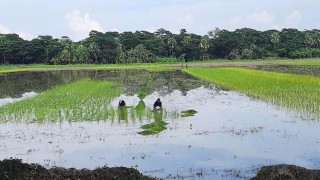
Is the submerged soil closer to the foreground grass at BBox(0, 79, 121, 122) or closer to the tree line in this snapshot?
the foreground grass at BBox(0, 79, 121, 122)

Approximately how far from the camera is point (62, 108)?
19312mm

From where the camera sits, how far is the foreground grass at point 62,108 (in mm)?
17078

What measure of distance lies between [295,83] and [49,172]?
2141 cm

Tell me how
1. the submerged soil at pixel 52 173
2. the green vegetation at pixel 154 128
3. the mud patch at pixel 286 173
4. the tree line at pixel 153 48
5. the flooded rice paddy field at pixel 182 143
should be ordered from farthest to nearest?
1. the tree line at pixel 153 48
2. the green vegetation at pixel 154 128
3. the flooded rice paddy field at pixel 182 143
4. the submerged soil at pixel 52 173
5. the mud patch at pixel 286 173

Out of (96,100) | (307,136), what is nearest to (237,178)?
(307,136)

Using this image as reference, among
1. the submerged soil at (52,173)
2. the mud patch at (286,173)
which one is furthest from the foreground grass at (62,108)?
the mud patch at (286,173)

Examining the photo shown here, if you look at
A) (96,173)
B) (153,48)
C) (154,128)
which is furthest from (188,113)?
(153,48)

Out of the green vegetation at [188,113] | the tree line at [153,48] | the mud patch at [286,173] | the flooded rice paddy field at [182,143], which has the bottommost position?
the flooded rice paddy field at [182,143]

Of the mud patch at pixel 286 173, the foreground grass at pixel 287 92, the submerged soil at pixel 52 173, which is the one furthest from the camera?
the foreground grass at pixel 287 92

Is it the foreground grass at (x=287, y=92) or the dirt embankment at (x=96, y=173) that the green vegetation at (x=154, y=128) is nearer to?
the dirt embankment at (x=96, y=173)

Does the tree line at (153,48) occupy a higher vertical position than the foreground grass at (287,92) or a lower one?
higher

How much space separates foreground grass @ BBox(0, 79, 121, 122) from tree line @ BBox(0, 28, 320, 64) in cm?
4876

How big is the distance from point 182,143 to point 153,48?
64749 millimetres

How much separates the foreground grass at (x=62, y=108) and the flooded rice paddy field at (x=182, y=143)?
948mm
